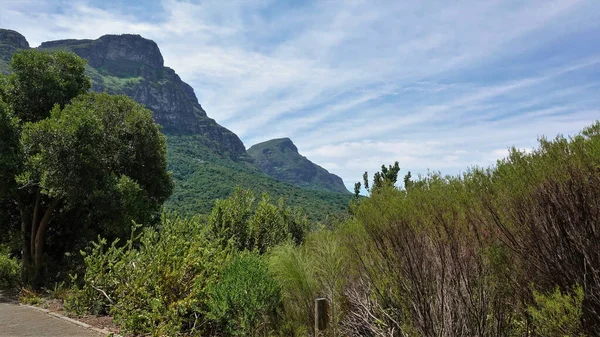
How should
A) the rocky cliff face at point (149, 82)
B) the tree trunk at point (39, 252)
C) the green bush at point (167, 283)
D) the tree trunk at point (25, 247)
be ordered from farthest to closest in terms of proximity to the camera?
the rocky cliff face at point (149, 82) → the tree trunk at point (25, 247) → the tree trunk at point (39, 252) → the green bush at point (167, 283)

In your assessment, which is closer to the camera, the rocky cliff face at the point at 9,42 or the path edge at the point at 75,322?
the path edge at the point at 75,322

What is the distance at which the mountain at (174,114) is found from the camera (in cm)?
7212

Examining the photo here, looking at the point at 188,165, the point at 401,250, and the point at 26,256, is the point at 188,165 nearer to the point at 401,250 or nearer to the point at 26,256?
the point at 26,256

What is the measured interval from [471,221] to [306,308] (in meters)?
2.64

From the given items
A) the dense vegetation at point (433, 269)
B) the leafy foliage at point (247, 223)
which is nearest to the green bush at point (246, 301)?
the dense vegetation at point (433, 269)

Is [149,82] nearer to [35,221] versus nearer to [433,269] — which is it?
[35,221]

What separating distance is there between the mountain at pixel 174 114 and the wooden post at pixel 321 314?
5409 cm

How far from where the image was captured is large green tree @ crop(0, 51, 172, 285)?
9.90 metres

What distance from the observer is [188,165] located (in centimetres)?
7875

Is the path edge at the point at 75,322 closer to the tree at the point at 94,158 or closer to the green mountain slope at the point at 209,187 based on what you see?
the tree at the point at 94,158

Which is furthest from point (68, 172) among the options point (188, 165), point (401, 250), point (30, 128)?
point (188, 165)

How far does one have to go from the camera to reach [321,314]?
4.93 m

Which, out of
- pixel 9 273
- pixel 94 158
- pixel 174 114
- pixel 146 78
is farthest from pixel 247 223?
pixel 146 78

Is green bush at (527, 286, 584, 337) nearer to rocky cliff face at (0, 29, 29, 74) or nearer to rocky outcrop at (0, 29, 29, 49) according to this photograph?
rocky cliff face at (0, 29, 29, 74)
